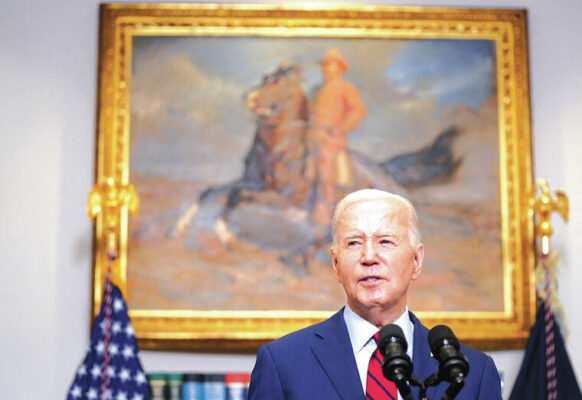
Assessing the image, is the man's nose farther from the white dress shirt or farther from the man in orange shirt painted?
the man in orange shirt painted

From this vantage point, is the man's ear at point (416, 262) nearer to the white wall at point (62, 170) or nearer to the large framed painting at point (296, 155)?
the large framed painting at point (296, 155)

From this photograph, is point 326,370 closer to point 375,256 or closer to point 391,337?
point 375,256

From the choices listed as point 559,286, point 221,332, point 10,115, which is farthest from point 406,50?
point 10,115

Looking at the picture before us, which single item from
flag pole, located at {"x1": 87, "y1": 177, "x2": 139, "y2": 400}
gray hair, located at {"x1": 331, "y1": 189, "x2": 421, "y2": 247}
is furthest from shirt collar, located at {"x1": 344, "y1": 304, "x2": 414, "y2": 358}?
flag pole, located at {"x1": 87, "y1": 177, "x2": 139, "y2": 400}

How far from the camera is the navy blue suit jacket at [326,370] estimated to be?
2625 millimetres

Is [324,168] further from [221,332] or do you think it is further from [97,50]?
[97,50]

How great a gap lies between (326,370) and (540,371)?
9.82ft

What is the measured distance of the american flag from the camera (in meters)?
5.05

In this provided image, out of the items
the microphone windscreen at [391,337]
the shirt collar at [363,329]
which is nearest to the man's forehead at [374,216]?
the shirt collar at [363,329]

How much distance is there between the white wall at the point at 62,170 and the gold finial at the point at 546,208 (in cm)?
33

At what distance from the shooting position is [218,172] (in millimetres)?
5668

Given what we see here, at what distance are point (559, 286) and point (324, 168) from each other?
1770 millimetres

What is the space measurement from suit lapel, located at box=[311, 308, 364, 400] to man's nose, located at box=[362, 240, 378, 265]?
25 cm

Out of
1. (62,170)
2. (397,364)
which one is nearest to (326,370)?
(397,364)
